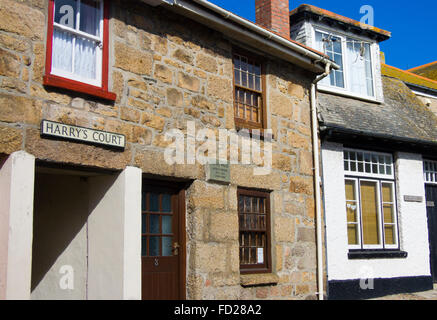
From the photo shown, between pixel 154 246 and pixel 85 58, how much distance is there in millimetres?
2826

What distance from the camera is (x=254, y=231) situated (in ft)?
30.3

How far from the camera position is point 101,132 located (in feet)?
22.7

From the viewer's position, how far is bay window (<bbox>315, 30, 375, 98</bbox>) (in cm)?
1270

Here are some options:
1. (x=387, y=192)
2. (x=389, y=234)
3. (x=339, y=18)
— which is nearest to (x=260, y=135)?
(x=387, y=192)

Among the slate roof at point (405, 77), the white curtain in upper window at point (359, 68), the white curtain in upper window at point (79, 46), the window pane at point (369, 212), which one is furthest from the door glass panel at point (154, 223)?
the slate roof at point (405, 77)

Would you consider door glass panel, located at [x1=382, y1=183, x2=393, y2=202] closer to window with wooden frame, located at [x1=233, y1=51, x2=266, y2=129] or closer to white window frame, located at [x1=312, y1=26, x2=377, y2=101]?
white window frame, located at [x1=312, y1=26, x2=377, y2=101]

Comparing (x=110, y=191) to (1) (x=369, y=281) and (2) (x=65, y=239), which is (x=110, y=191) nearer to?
(2) (x=65, y=239)

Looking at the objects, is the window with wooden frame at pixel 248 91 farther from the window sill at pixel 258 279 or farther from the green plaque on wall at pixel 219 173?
the window sill at pixel 258 279

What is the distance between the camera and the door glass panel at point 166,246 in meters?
7.98

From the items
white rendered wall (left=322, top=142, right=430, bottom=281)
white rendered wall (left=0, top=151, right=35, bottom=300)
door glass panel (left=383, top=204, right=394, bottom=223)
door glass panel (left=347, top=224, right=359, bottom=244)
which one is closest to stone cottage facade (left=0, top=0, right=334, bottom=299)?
white rendered wall (left=0, top=151, right=35, bottom=300)

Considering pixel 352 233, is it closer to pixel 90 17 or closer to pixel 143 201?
pixel 143 201

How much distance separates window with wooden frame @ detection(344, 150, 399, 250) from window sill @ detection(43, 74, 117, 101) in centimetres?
629

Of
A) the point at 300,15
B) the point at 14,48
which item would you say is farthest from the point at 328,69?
the point at 14,48

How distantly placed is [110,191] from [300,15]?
7233mm
